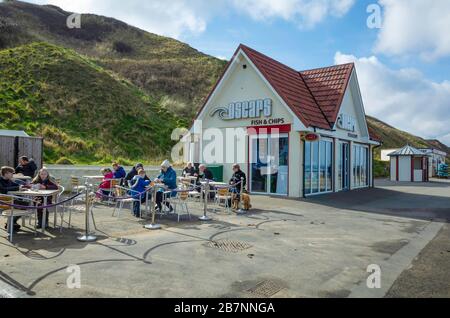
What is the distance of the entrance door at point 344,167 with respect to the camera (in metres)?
20.2

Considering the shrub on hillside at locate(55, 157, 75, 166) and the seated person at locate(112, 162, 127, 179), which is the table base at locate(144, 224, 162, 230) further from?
the shrub on hillside at locate(55, 157, 75, 166)

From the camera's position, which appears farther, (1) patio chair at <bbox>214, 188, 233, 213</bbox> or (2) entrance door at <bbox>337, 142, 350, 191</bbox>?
(2) entrance door at <bbox>337, 142, 350, 191</bbox>

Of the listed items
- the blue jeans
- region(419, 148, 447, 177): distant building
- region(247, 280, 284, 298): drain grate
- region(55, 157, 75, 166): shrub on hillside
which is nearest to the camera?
region(247, 280, 284, 298): drain grate

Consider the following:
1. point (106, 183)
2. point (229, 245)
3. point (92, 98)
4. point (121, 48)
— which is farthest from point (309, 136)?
point (121, 48)

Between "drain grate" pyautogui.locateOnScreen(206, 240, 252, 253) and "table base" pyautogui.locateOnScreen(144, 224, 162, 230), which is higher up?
"table base" pyautogui.locateOnScreen(144, 224, 162, 230)

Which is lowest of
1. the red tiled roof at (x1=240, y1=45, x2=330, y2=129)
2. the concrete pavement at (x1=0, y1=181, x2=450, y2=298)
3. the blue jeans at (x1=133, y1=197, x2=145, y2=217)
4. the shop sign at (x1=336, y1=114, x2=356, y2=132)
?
the concrete pavement at (x1=0, y1=181, x2=450, y2=298)

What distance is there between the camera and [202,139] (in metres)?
19.5

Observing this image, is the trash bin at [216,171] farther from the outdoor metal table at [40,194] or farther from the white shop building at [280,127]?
the outdoor metal table at [40,194]

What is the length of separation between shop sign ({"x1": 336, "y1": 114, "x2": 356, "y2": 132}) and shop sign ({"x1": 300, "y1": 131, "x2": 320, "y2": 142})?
3795 millimetres

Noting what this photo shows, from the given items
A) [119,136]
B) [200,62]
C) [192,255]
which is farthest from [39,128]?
[200,62]

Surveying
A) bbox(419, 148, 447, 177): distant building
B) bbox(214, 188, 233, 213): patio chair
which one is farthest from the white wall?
bbox(214, 188, 233, 213): patio chair

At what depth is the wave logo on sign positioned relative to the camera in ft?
56.4

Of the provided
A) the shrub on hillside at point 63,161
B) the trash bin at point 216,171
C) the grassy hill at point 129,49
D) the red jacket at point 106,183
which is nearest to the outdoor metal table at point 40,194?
the red jacket at point 106,183

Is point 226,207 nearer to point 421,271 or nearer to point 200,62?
point 421,271
